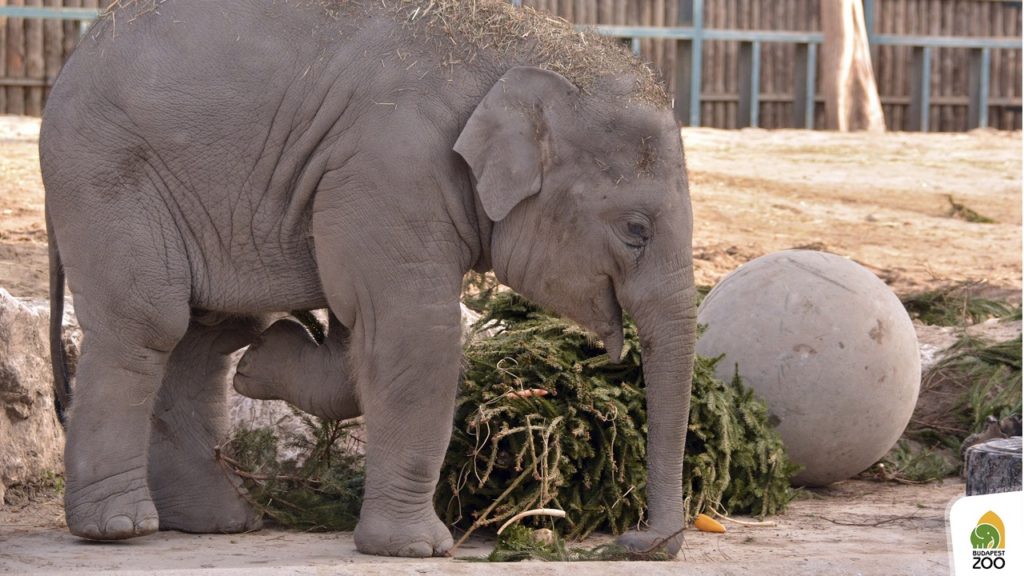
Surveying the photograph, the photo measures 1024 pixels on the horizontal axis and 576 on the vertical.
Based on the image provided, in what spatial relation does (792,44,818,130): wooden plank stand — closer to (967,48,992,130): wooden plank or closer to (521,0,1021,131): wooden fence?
(521,0,1021,131): wooden fence

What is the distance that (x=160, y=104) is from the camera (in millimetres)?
5930

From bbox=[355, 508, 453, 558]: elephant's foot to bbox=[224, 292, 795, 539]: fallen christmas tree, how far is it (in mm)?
204

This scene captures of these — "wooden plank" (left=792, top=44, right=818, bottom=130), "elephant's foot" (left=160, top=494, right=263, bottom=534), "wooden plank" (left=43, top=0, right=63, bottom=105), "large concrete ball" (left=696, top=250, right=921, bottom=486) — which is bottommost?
"elephant's foot" (left=160, top=494, right=263, bottom=534)

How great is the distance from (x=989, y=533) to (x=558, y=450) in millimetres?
2216

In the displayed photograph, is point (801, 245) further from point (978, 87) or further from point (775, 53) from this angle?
point (978, 87)

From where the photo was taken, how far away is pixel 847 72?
21250mm

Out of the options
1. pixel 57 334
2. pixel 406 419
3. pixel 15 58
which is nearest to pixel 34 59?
pixel 15 58

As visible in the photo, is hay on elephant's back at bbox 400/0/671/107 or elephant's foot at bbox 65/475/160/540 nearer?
hay on elephant's back at bbox 400/0/671/107

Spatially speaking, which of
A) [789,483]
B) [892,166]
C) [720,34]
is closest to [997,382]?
[789,483]

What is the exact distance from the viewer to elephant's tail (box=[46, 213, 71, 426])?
638cm

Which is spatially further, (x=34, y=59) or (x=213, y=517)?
(x=34, y=59)

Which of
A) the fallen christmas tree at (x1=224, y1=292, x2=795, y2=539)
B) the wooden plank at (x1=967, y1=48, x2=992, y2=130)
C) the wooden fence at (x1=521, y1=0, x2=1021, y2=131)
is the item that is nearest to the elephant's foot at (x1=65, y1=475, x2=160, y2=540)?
the fallen christmas tree at (x1=224, y1=292, x2=795, y2=539)

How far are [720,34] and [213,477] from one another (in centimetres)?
1549

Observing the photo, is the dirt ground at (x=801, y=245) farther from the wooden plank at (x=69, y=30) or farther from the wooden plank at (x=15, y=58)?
the wooden plank at (x=69, y=30)
